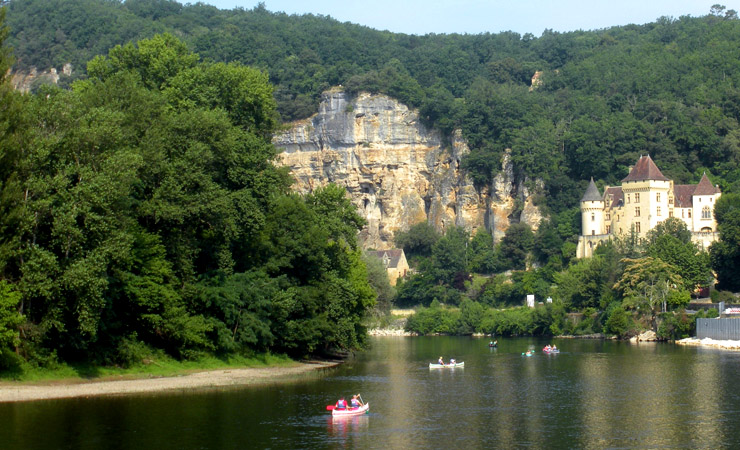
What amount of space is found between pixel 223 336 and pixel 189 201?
741cm

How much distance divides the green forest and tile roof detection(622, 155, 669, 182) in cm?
888

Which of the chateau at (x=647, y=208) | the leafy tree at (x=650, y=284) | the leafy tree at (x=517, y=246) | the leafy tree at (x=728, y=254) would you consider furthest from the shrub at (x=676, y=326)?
the leafy tree at (x=517, y=246)

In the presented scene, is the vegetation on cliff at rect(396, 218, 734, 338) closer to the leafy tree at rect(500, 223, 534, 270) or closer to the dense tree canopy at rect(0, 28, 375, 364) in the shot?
the leafy tree at rect(500, 223, 534, 270)

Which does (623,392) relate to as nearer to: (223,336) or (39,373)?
(223,336)

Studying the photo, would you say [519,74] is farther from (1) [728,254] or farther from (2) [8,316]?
(2) [8,316]

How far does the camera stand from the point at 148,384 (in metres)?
46.2

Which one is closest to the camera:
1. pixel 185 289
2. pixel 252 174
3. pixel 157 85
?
pixel 185 289

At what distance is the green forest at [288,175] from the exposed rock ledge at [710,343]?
226cm

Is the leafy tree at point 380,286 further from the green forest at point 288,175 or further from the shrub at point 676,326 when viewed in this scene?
the shrub at point 676,326

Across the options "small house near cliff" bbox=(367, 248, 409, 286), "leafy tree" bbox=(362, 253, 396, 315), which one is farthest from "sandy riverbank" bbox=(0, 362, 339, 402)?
"small house near cliff" bbox=(367, 248, 409, 286)

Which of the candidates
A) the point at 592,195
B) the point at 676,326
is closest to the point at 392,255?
the point at 592,195

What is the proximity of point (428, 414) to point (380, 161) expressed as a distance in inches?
4217

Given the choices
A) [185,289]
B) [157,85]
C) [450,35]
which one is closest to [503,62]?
[450,35]

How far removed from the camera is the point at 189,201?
4931 centimetres
